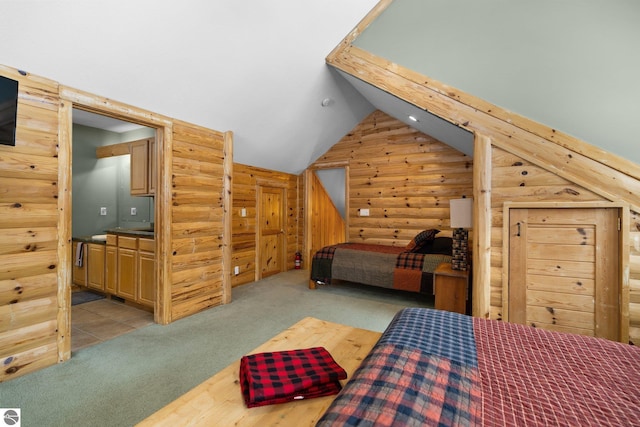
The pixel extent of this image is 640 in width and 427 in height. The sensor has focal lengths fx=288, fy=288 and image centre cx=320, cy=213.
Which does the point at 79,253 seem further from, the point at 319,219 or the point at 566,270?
the point at 566,270

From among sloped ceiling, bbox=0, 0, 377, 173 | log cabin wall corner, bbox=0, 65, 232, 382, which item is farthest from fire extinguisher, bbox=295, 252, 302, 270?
log cabin wall corner, bbox=0, 65, 232, 382

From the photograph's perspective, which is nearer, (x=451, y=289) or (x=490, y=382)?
(x=490, y=382)

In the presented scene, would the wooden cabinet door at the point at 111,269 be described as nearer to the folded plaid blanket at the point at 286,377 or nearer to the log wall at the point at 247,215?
the log wall at the point at 247,215

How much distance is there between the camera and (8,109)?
1867 mm

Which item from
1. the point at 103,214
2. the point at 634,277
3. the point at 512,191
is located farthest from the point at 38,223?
the point at 634,277

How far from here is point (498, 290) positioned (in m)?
2.62

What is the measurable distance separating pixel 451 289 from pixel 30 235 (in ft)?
12.1

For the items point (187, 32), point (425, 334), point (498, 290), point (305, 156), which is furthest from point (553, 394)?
point (305, 156)

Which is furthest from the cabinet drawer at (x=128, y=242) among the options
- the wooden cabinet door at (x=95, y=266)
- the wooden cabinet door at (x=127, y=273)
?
the wooden cabinet door at (x=95, y=266)

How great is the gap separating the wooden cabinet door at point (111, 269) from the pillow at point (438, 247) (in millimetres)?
3966

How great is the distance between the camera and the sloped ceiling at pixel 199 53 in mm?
1927

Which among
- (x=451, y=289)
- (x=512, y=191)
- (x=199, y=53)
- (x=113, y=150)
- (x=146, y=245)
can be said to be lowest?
(x=451, y=289)

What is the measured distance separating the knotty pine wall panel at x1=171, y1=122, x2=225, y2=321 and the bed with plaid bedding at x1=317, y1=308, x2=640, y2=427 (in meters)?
2.61

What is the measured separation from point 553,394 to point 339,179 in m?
5.43
